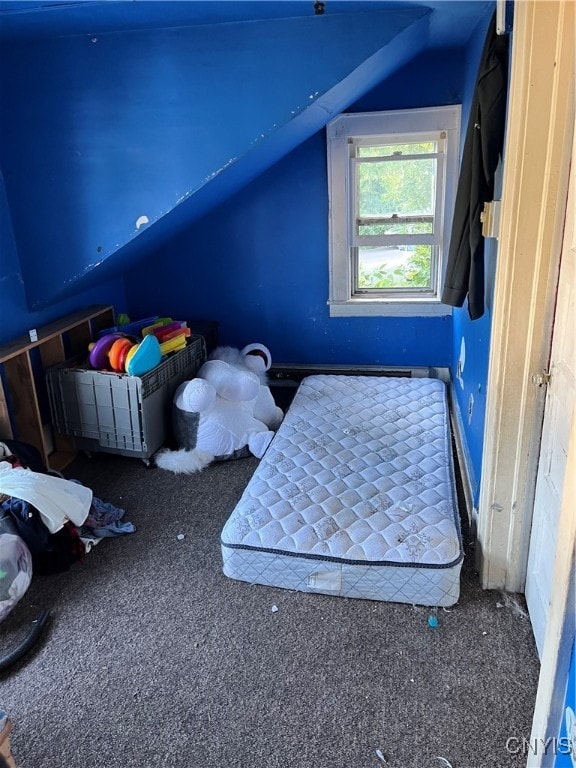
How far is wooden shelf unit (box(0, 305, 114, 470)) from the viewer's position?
238 centimetres

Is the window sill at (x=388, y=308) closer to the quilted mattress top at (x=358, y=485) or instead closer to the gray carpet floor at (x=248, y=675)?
the quilted mattress top at (x=358, y=485)

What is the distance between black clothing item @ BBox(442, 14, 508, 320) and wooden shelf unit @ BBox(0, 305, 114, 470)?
1.81 meters

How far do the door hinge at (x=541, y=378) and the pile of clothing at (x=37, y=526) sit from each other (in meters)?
1.60

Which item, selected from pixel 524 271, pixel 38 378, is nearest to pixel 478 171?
pixel 524 271

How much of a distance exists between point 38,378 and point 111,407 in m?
0.44

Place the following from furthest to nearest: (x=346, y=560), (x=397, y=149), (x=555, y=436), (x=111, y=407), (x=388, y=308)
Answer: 1. (x=388, y=308)
2. (x=397, y=149)
3. (x=111, y=407)
4. (x=346, y=560)
5. (x=555, y=436)

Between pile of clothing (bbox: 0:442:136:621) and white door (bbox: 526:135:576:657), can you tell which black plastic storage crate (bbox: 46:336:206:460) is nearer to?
pile of clothing (bbox: 0:442:136:621)

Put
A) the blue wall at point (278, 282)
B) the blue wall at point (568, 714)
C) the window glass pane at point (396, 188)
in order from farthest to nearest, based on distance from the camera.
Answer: the blue wall at point (278, 282) → the window glass pane at point (396, 188) → the blue wall at point (568, 714)

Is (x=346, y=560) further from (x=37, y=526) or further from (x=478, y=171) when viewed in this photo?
(x=478, y=171)

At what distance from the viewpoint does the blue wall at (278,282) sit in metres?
3.19

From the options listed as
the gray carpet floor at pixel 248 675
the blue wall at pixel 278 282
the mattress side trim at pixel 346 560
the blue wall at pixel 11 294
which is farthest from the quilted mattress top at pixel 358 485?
the blue wall at pixel 11 294

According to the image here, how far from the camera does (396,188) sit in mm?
3107

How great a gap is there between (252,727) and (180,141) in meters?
2.00

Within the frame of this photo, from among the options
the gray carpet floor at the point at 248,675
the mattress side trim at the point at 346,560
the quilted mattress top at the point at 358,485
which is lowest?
the gray carpet floor at the point at 248,675
